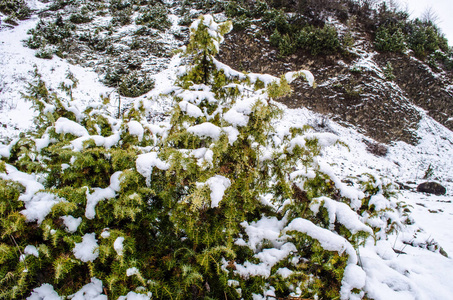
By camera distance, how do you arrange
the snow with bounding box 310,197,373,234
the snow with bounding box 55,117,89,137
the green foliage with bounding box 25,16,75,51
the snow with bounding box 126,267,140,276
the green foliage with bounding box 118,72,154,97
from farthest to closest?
the green foliage with bounding box 25,16,75,51, the green foliage with bounding box 118,72,154,97, the snow with bounding box 55,117,89,137, the snow with bounding box 310,197,373,234, the snow with bounding box 126,267,140,276

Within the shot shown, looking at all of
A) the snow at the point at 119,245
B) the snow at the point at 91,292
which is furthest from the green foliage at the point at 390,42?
the snow at the point at 91,292

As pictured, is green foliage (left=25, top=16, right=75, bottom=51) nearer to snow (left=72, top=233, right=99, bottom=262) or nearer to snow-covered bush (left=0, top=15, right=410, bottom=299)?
snow-covered bush (left=0, top=15, right=410, bottom=299)

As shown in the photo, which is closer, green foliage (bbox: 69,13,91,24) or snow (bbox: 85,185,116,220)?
snow (bbox: 85,185,116,220)

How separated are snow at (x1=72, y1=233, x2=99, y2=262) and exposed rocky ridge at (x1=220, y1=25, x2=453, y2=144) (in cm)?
1046

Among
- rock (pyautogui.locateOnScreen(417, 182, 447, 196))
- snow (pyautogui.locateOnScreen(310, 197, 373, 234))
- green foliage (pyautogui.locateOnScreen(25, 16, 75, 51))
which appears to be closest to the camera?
snow (pyautogui.locateOnScreen(310, 197, 373, 234))

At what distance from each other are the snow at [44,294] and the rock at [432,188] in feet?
29.9

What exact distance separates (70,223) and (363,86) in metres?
13.2

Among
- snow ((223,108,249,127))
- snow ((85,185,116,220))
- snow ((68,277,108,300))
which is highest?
snow ((223,108,249,127))

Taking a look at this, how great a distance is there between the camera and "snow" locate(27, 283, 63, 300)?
4.83 ft

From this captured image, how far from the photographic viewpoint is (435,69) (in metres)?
12.1

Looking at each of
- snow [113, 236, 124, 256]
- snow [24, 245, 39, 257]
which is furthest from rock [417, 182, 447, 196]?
snow [24, 245, 39, 257]

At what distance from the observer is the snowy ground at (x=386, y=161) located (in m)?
2.03

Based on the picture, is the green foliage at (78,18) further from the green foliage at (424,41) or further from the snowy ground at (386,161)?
the green foliage at (424,41)

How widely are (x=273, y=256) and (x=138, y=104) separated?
223 centimetres
